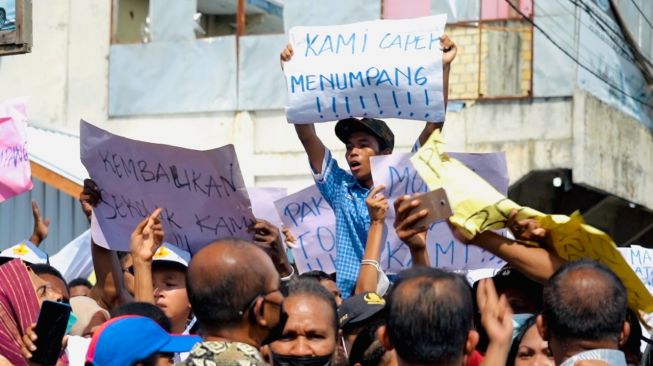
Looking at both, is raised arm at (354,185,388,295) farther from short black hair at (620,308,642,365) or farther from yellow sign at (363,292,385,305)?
short black hair at (620,308,642,365)

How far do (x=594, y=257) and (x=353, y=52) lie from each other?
81.8 inches

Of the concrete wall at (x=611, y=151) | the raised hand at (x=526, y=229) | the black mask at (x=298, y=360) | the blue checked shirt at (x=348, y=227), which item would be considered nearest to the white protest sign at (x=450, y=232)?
the blue checked shirt at (x=348, y=227)

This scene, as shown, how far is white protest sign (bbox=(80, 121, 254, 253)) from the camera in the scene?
22.5 feet

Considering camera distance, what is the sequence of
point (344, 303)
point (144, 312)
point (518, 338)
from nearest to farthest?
point (144, 312)
point (518, 338)
point (344, 303)

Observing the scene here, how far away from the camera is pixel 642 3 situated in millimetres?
19828

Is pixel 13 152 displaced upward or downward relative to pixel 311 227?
upward

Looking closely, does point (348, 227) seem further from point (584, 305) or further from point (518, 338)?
point (584, 305)

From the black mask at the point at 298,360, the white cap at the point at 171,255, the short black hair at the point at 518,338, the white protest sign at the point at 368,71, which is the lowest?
the black mask at the point at 298,360

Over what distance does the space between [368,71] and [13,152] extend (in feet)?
7.40

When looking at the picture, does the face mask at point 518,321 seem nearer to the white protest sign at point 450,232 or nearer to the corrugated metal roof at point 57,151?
the white protest sign at point 450,232

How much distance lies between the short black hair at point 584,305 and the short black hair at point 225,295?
0.92m

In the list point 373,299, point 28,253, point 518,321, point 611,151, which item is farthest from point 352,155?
point 611,151

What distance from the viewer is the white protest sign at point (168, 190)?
6.86 m

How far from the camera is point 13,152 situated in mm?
8195
